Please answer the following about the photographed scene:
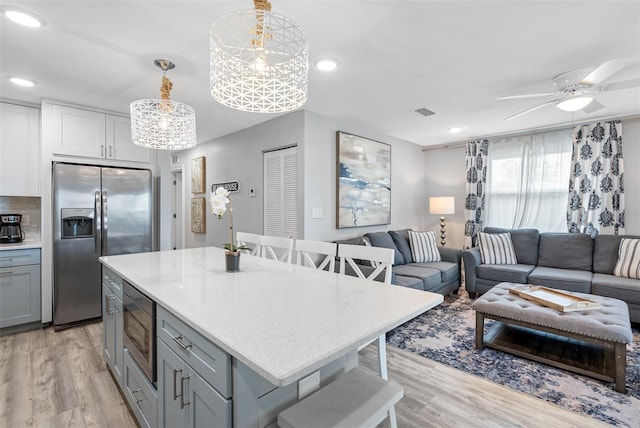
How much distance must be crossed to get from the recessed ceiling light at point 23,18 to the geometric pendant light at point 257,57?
1.34 meters

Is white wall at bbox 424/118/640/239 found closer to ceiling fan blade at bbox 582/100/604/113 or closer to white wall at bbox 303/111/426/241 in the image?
white wall at bbox 303/111/426/241

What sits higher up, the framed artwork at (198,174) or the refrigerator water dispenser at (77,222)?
the framed artwork at (198,174)

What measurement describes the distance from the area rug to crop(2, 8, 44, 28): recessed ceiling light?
3.60m

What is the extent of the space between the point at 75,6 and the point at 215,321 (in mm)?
2039

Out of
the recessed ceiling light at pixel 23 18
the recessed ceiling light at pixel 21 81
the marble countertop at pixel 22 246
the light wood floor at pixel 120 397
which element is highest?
the recessed ceiling light at pixel 21 81

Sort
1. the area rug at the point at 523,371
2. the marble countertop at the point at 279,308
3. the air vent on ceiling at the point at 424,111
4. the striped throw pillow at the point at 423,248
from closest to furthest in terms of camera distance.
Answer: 1. the marble countertop at the point at 279,308
2. the area rug at the point at 523,371
3. the air vent on ceiling at the point at 424,111
4. the striped throw pillow at the point at 423,248

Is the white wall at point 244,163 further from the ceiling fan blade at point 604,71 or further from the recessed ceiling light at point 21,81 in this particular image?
the ceiling fan blade at point 604,71

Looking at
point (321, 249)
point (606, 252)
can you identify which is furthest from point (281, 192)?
point (606, 252)

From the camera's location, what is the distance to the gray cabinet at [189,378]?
0.98 m

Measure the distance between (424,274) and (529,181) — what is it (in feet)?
8.54

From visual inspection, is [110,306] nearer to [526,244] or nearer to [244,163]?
[244,163]

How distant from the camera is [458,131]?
4676 mm

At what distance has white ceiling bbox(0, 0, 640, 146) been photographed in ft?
5.92

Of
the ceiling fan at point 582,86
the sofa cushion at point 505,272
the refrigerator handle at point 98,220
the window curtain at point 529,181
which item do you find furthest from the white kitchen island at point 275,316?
the window curtain at point 529,181
